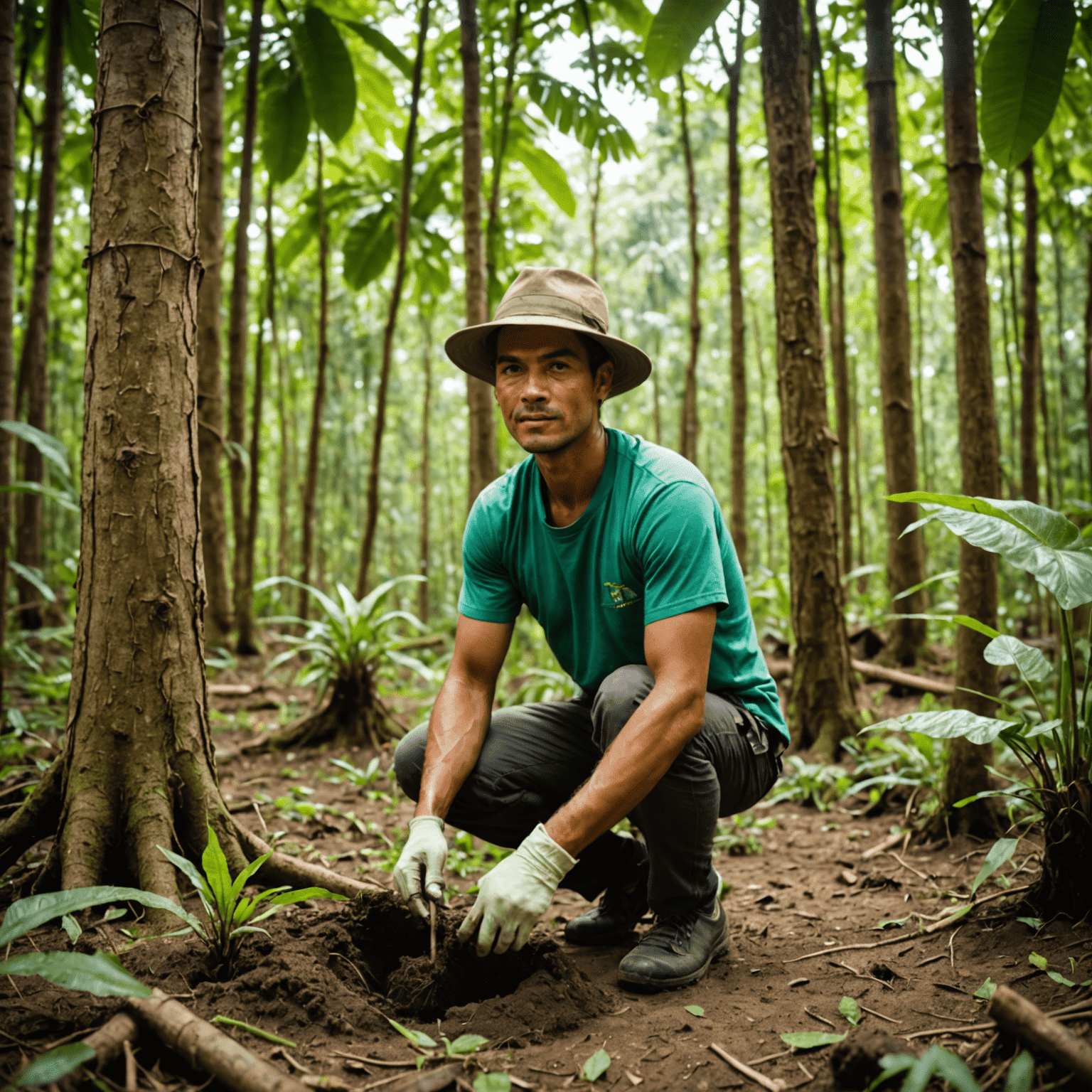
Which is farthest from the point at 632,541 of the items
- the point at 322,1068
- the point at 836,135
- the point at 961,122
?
the point at 836,135

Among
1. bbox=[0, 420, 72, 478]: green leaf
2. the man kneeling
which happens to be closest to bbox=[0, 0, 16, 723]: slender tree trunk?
bbox=[0, 420, 72, 478]: green leaf

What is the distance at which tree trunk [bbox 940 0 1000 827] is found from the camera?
8.72 ft

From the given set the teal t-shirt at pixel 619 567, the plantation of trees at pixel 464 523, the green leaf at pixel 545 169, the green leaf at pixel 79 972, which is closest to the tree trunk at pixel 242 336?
the plantation of trees at pixel 464 523

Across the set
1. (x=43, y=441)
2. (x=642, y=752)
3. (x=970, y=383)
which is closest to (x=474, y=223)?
(x=43, y=441)

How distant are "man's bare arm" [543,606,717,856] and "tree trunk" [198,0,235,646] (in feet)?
11.6

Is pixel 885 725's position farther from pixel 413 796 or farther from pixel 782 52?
pixel 782 52

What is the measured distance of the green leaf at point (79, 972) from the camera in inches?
52.0

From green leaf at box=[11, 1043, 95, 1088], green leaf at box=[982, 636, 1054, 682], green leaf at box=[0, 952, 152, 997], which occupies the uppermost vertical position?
green leaf at box=[982, 636, 1054, 682]

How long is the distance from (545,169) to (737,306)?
61.0 inches

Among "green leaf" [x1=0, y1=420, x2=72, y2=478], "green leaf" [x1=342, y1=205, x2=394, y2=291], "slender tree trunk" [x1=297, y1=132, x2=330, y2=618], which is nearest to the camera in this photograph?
"green leaf" [x1=0, y1=420, x2=72, y2=478]

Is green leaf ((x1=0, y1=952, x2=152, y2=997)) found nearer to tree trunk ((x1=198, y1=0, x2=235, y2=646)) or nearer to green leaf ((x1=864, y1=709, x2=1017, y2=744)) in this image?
green leaf ((x1=864, y1=709, x2=1017, y2=744))

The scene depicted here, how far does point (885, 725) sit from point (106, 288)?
2.27 metres

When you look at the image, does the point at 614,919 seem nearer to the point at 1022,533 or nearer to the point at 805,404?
the point at 1022,533

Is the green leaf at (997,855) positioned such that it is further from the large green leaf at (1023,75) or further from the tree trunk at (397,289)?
the tree trunk at (397,289)
